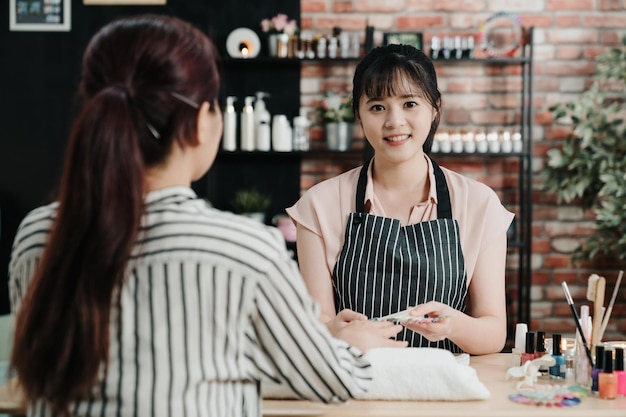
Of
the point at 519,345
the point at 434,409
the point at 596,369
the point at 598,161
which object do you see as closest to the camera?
the point at 434,409

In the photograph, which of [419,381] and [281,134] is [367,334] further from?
[281,134]

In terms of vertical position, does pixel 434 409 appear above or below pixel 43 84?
below

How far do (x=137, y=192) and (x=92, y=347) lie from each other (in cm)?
19

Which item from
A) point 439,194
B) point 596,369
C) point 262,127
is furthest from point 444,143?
point 596,369

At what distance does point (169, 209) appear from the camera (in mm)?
1041

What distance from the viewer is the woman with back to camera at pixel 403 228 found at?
1986 millimetres

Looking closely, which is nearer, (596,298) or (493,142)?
(596,298)

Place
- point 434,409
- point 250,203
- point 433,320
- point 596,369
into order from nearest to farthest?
point 434,409 < point 596,369 < point 433,320 < point 250,203

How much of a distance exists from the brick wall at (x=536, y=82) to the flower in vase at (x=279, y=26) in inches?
6.9

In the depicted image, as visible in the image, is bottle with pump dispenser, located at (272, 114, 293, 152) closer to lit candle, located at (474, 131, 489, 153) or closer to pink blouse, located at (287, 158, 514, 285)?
lit candle, located at (474, 131, 489, 153)

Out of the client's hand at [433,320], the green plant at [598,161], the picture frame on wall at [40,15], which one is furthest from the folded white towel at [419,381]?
the picture frame on wall at [40,15]

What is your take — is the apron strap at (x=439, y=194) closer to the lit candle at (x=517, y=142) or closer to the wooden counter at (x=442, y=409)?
the wooden counter at (x=442, y=409)

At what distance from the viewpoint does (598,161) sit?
13.7 ft

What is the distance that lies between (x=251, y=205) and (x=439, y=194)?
257 centimetres
